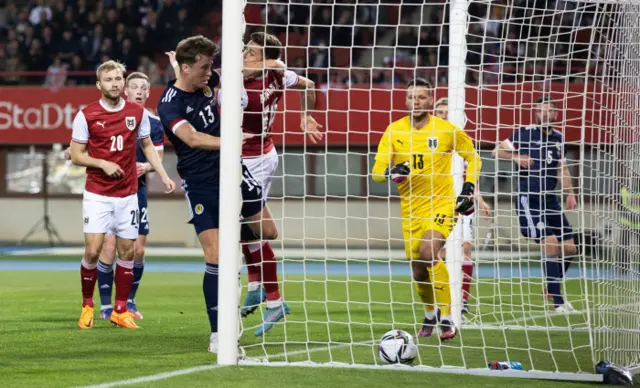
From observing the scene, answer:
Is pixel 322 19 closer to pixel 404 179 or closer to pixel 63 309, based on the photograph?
pixel 63 309

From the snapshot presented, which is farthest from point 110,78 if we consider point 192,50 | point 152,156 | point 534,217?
point 534,217

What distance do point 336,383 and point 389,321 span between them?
13.4ft

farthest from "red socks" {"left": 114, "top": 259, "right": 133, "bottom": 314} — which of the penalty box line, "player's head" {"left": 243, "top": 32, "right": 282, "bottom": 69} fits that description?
"player's head" {"left": 243, "top": 32, "right": 282, "bottom": 69}

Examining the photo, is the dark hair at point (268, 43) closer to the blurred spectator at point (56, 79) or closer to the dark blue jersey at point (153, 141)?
the dark blue jersey at point (153, 141)

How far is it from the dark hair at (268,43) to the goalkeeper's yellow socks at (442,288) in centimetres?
196

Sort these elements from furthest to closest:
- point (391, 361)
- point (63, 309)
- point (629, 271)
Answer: point (63, 309), point (629, 271), point (391, 361)

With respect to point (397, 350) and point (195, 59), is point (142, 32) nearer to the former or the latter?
point (195, 59)

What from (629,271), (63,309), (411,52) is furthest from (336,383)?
(411,52)

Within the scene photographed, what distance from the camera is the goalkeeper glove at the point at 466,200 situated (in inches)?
313

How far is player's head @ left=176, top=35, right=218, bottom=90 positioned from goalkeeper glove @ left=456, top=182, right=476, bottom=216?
1.94m

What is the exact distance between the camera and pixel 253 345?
7539 mm

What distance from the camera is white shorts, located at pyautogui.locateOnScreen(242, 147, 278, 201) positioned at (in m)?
8.49

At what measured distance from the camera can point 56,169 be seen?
2703 cm

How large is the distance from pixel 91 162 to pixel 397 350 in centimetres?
329
